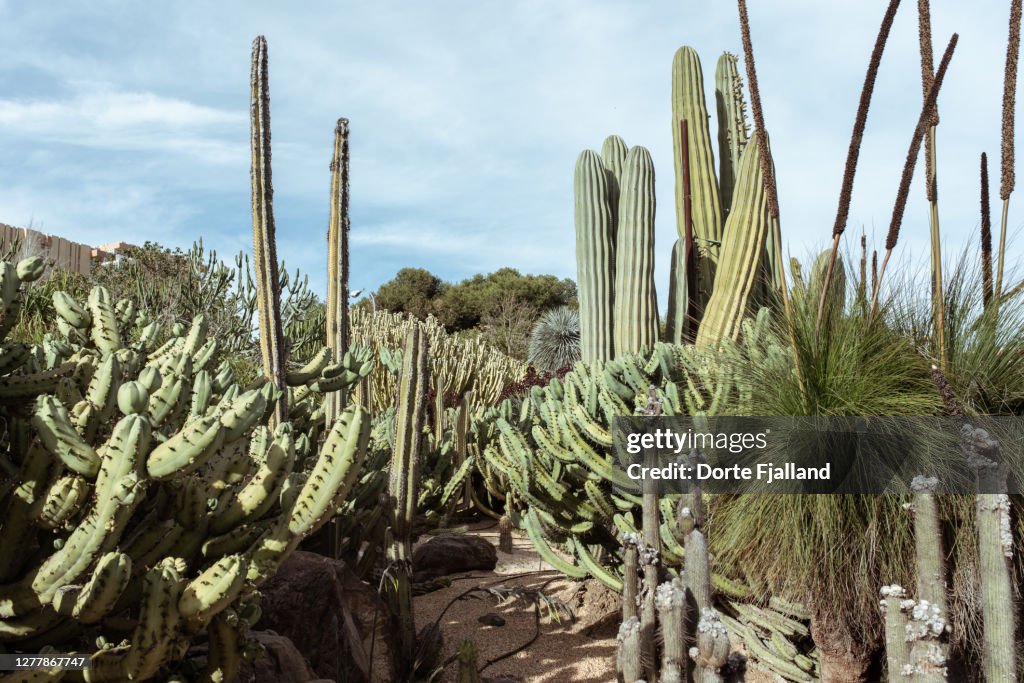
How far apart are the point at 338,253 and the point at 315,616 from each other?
2.66 metres

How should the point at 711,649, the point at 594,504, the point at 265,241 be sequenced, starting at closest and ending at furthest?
the point at 711,649 < the point at 265,241 < the point at 594,504

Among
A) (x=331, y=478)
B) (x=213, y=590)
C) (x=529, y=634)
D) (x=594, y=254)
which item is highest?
(x=594, y=254)

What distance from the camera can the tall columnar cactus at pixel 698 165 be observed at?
7.64 m

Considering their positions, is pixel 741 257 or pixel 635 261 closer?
pixel 741 257

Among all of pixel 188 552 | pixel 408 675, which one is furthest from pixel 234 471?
pixel 408 675

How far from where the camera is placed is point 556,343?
23.1 metres

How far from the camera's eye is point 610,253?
23.9 ft

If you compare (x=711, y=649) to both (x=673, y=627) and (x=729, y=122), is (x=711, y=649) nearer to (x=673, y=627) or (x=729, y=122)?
(x=673, y=627)

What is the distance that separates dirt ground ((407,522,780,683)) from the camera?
488cm

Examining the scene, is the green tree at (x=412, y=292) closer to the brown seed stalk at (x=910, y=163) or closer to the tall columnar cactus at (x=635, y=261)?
the tall columnar cactus at (x=635, y=261)

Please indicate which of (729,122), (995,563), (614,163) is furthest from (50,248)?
(995,563)

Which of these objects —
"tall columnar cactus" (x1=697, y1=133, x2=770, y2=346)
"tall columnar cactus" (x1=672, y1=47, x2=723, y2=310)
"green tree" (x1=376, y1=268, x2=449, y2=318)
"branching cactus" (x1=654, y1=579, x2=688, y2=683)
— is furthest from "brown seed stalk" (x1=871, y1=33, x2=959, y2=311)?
"green tree" (x1=376, y1=268, x2=449, y2=318)

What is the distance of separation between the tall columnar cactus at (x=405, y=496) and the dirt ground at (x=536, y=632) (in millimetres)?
240

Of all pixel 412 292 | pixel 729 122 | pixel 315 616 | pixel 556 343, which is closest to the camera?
pixel 315 616
